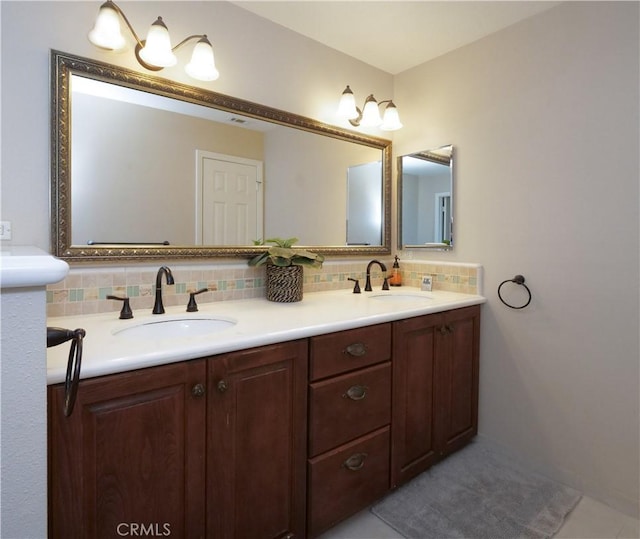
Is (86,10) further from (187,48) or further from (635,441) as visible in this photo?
(635,441)

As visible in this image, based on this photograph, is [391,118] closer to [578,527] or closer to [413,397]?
[413,397]

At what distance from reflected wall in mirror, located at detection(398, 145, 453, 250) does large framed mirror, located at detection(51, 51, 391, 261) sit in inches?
17.3

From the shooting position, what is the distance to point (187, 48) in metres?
1.58

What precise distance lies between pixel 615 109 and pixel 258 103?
159 cm

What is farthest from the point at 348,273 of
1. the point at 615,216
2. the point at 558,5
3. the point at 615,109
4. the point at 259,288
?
the point at 558,5

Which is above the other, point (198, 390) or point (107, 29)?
point (107, 29)

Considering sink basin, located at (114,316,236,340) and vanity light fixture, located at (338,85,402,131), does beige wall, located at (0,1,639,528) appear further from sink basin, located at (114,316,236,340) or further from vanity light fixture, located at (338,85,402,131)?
sink basin, located at (114,316,236,340)

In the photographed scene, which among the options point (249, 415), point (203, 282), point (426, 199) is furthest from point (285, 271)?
point (426, 199)

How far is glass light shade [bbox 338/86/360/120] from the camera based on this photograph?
6.72 feet

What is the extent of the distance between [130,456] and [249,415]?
A: 13.3 inches

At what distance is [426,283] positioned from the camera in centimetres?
224

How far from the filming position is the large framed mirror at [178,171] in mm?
1354

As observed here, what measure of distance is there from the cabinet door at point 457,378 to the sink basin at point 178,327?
1039 mm

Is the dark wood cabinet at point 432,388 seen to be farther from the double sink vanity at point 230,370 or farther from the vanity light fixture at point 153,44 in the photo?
the vanity light fixture at point 153,44
